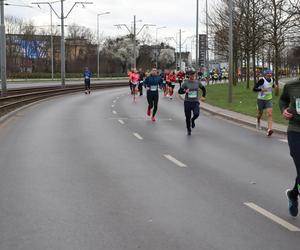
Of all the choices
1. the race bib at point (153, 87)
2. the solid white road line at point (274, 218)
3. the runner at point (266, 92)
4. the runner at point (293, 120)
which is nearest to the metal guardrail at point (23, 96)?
the race bib at point (153, 87)

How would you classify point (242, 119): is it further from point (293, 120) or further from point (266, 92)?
point (293, 120)

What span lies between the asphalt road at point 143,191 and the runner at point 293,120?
0.25 metres

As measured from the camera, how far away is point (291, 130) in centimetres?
655

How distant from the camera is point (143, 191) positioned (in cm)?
829

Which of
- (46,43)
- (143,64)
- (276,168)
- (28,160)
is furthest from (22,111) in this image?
(143,64)

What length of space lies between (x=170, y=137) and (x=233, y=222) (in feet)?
30.7

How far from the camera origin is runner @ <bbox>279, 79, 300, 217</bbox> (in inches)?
255

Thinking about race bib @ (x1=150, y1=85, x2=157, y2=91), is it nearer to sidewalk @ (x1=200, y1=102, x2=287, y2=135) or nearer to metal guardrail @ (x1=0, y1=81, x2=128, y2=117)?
sidewalk @ (x1=200, y1=102, x2=287, y2=135)

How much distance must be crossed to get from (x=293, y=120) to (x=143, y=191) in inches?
104

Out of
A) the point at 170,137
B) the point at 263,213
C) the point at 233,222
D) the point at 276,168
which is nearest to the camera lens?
the point at 233,222

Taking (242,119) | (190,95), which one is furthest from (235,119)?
(190,95)

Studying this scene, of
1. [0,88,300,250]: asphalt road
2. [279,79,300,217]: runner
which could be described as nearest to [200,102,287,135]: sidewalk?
[0,88,300,250]: asphalt road

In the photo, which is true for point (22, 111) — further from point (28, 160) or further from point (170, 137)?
point (28, 160)

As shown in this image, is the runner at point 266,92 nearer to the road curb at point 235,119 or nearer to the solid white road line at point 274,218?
the road curb at point 235,119
